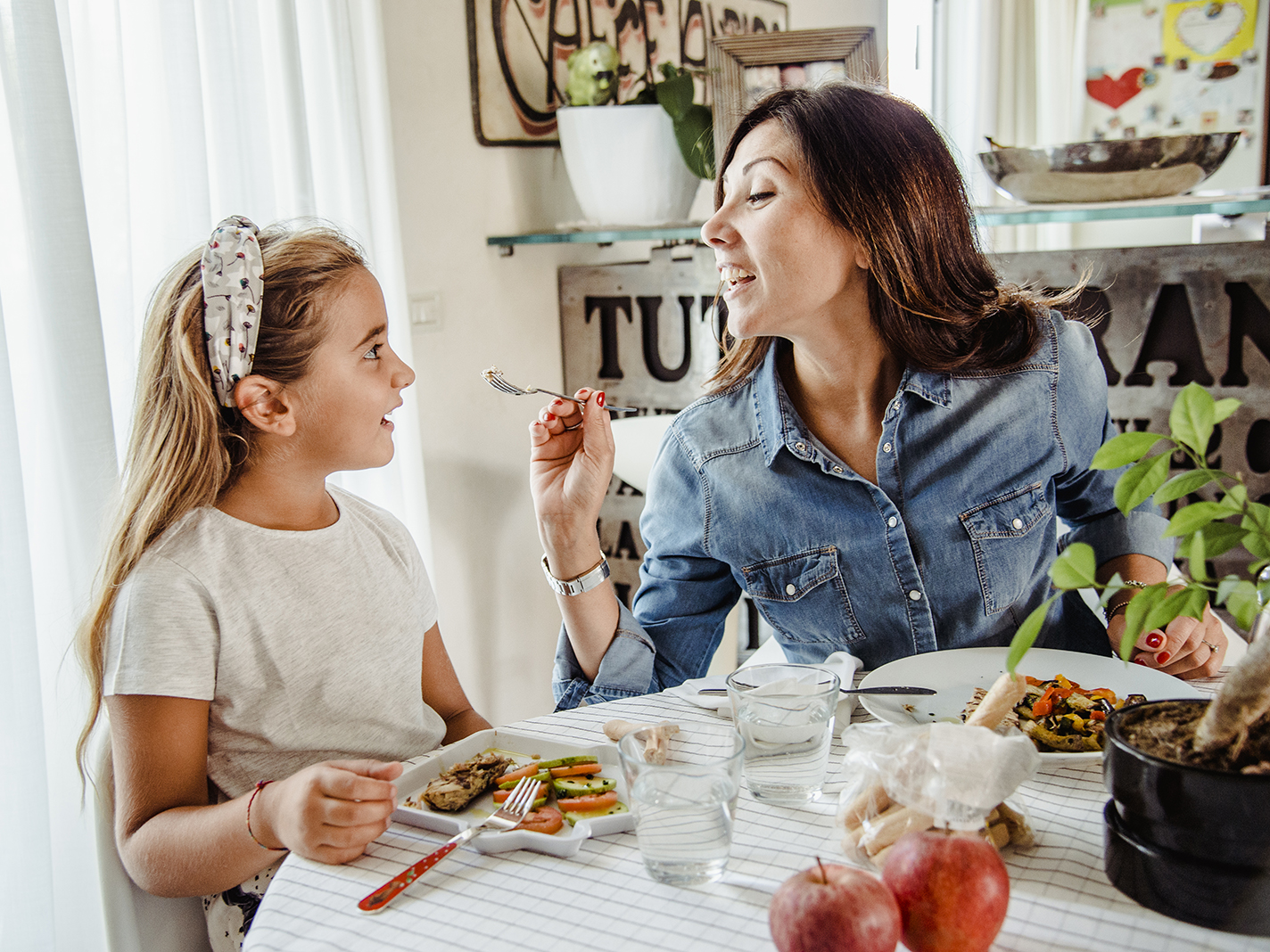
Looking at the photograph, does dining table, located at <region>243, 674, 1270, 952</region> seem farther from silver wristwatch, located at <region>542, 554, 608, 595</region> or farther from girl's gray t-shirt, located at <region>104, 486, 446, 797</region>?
silver wristwatch, located at <region>542, 554, 608, 595</region>

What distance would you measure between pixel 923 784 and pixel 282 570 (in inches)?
28.0

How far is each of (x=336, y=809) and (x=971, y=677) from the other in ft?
2.00

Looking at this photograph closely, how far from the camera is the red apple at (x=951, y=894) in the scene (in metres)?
0.61

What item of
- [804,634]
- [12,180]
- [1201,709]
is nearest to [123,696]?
[12,180]

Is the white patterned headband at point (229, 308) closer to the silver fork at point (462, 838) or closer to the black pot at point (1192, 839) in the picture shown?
the silver fork at point (462, 838)

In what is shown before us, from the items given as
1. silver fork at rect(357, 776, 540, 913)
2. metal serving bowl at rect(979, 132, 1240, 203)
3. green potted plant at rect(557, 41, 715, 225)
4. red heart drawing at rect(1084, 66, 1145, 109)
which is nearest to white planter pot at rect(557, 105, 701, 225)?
green potted plant at rect(557, 41, 715, 225)

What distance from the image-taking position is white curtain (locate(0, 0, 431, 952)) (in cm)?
121

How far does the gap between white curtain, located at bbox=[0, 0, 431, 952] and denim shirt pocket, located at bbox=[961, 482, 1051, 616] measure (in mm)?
1073

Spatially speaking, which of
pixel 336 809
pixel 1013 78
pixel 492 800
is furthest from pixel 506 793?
pixel 1013 78

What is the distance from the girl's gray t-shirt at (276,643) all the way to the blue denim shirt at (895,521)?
22 centimetres

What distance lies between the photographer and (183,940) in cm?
107

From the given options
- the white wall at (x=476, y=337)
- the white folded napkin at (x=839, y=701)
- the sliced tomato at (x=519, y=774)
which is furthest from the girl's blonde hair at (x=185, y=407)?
the white wall at (x=476, y=337)

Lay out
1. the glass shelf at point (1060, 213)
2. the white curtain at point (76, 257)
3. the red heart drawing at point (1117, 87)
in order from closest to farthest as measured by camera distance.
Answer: the white curtain at point (76, 257), the glass shelf at point (1060, 213), the red heart drawing at point (1117, 87)

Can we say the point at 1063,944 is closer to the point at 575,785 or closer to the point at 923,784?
the point at 923,784
